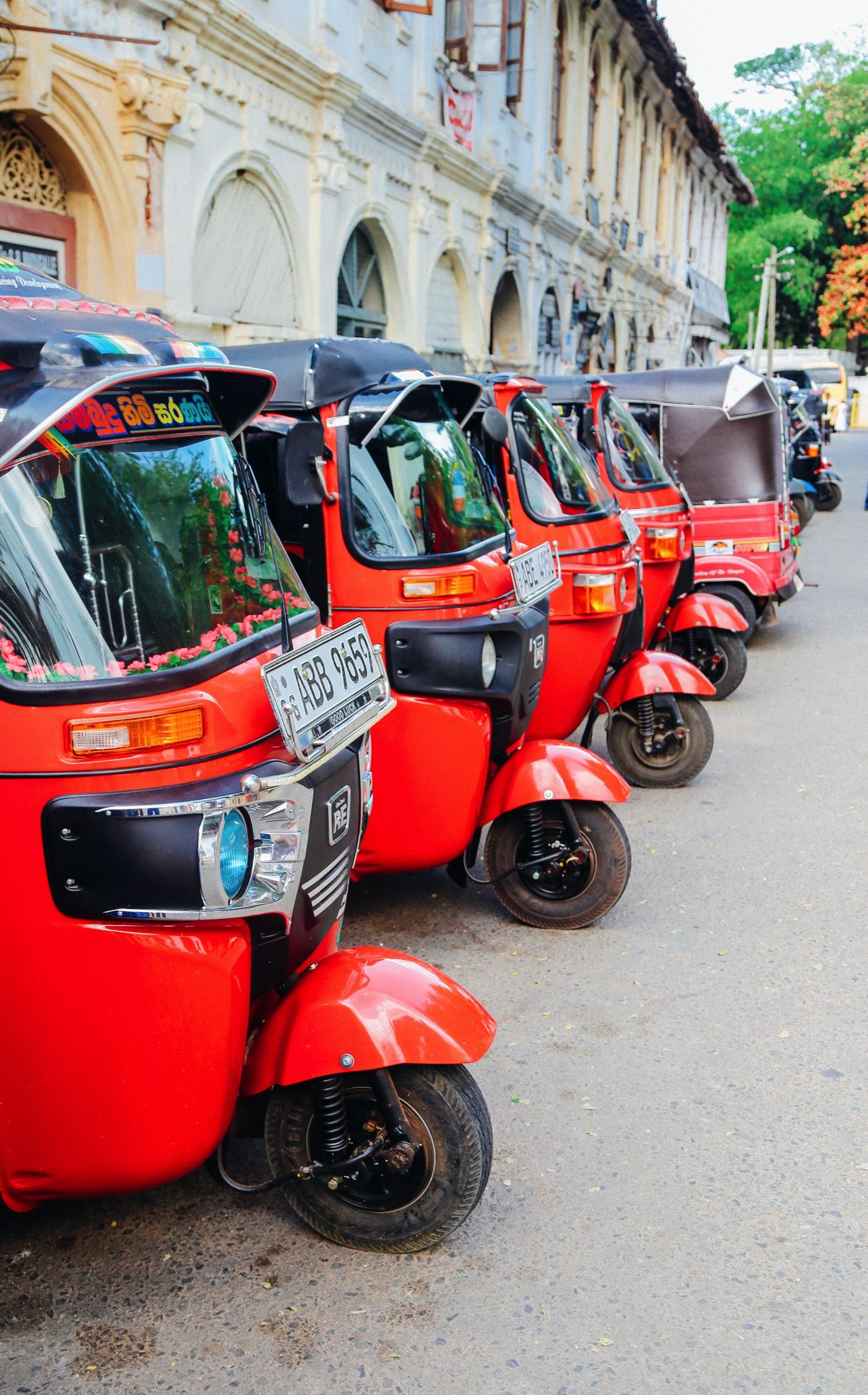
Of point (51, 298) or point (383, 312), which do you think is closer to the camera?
point (51, 298)

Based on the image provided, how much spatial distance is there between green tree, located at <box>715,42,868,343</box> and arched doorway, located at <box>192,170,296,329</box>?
43.6m

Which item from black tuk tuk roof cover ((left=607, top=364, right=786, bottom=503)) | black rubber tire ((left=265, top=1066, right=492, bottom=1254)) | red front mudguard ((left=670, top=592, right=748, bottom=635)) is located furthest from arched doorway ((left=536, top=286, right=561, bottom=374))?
black rubber tire ((left=265, top=1066, right=492, bottom=1254))

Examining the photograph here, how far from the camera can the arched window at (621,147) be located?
92.4 ft

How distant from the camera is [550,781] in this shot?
495cm

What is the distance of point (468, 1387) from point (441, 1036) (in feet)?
2.36

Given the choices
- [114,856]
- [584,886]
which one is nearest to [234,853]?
[114,856]

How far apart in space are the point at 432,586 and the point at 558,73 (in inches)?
847

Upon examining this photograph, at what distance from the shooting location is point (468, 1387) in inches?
107

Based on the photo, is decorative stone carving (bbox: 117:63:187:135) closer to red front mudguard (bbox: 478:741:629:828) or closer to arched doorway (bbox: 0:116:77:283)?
arched doorway (bbox: 0:116:77:283)

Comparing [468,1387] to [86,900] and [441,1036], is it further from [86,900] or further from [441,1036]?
[86,900]

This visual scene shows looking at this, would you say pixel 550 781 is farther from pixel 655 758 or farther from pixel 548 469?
pixel 655 758

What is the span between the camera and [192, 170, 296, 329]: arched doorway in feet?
38.2

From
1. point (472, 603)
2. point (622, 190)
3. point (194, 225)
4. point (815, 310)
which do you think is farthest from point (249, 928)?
point (815, 310)

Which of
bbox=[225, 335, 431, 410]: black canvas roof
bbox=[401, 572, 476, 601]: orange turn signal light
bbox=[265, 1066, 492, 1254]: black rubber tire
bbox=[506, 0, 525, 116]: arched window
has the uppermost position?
bbox=[506, 0, 525, 116]: arched window
